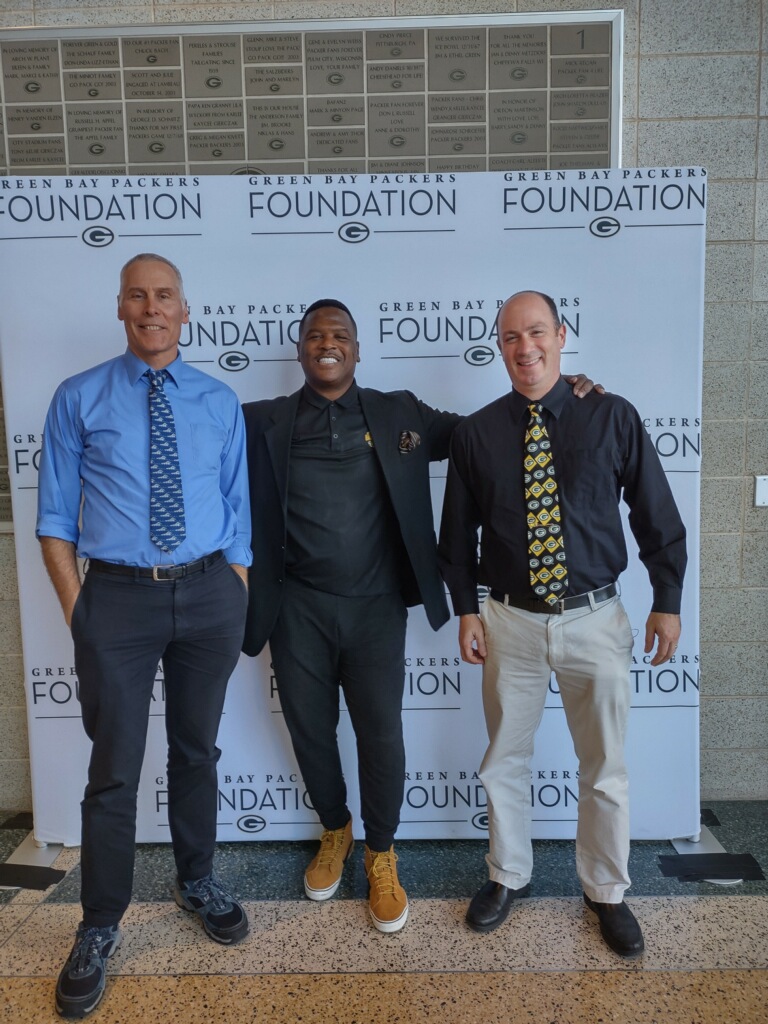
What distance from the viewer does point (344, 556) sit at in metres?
2.10

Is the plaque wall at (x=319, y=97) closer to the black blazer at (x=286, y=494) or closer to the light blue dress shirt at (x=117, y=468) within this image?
the black blazer at (x=286, y=494)

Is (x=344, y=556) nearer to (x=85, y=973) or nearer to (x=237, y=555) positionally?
(x=237, y=555)

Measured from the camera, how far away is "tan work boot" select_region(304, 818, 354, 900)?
2252 mm

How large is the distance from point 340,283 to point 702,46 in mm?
1520

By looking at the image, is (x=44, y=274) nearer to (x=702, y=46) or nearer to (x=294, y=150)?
(x=294, y=150)

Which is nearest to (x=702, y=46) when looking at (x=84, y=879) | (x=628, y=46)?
(x=628, y=46)

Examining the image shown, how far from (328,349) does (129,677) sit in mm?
1003

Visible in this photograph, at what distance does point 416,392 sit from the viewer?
8.04ft

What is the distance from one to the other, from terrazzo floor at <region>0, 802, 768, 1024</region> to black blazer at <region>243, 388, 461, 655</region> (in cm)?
80

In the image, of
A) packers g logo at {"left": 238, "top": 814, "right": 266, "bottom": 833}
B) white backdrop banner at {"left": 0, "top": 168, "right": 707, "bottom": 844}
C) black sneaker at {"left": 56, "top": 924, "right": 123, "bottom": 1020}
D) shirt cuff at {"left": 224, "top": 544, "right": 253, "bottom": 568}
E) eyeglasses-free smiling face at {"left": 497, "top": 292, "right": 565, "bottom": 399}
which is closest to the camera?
black sneaker at {"left": 56, "top": 924, "right": 123, "bottom": 1020}

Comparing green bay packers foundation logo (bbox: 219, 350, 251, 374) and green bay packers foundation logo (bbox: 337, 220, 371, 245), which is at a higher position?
green bay packers foundation logo (bbox: 337, 220, 371, 245)

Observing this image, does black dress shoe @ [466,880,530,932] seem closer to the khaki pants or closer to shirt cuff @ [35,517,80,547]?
the khaki pants

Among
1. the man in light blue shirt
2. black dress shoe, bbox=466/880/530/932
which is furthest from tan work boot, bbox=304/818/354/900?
the man in light blue shirt

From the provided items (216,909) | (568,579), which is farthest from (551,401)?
(216,909)
